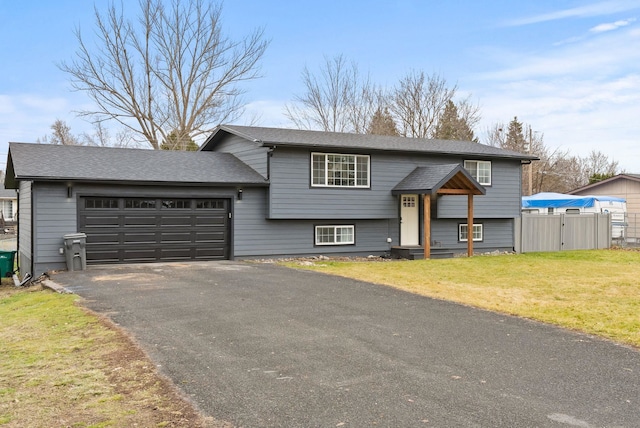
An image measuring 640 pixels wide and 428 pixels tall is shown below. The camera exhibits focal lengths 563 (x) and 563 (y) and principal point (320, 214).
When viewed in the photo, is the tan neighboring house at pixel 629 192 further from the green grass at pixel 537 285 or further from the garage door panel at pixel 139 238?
the garage door panel at pixel 139 238

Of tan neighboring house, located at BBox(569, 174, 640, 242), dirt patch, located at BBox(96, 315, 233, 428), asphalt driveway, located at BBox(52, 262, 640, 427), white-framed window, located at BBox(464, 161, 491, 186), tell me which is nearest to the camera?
dirt patch, located at BBox(96, 315, 233, 428)

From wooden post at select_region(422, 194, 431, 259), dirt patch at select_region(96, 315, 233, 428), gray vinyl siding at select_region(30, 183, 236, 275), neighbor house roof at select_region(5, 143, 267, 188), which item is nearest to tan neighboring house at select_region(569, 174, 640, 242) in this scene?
wooden post at select_region(422, 194, 431, 259)

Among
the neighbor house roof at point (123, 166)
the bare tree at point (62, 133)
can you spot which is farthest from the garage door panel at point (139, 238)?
the bare tree at point (62, 133)

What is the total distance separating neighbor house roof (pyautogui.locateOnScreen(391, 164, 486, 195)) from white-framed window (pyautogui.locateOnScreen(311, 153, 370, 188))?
1.32 metres

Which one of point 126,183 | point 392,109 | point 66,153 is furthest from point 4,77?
point 392,109

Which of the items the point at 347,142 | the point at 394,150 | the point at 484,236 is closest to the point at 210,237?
the point at 347,142

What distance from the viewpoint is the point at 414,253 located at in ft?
63.2

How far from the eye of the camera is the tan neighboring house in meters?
31.1

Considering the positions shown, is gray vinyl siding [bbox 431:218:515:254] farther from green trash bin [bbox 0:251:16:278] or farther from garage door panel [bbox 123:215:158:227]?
green trash bin [bbox 0:251:16:278]

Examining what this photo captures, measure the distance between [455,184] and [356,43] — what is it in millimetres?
18285

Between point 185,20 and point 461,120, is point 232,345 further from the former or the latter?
point 461,120

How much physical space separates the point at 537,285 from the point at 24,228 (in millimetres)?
14828

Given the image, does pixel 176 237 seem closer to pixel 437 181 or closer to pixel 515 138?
pixel 437 181

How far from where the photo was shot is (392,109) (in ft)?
138
